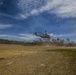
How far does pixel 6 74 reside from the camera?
1700 cm

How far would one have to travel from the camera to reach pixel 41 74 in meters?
16.3

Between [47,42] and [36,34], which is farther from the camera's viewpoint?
[47,42]

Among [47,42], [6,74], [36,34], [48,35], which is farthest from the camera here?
[47,42]

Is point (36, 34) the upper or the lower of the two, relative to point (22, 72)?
upper

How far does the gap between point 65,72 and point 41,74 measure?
2.64m

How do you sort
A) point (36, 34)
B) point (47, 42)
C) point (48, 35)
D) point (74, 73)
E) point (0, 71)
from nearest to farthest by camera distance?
point (74, 73) → point (0, 71) → point (36, 34) → point (48, 35) → point (47, 42)

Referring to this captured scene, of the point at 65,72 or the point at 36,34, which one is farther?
the point at 36,34

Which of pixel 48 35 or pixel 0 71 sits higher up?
pixel 48 35

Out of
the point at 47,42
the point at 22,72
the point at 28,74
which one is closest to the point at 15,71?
the point at 22,72

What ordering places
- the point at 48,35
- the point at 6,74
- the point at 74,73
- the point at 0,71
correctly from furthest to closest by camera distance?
the point at 48,35
the point at 0,71
the point at 6,74
the point at 74,73

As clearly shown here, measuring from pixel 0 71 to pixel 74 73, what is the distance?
8.60m

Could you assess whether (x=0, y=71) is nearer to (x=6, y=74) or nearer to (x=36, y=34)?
(x=6, y=74)

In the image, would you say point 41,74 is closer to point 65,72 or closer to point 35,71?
point 35,71

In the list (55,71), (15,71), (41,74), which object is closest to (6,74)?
(15,71)
